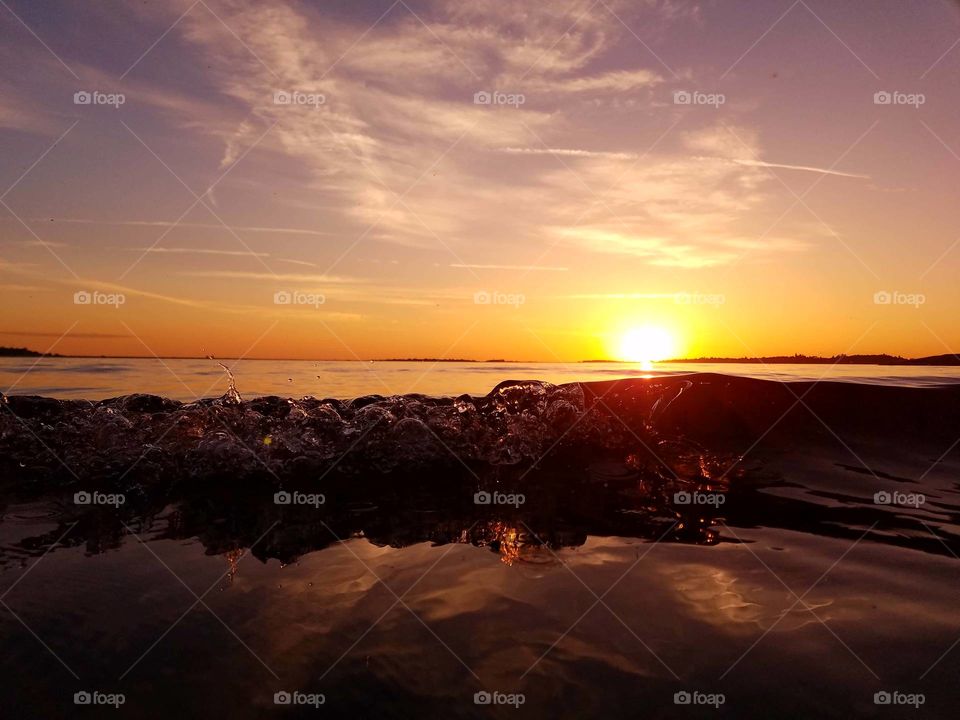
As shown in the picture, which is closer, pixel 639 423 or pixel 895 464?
pixel 895 464

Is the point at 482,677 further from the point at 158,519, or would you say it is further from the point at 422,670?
the point at 158,519

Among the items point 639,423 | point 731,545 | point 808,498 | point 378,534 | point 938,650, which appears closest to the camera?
point 938,650

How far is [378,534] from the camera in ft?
18.8

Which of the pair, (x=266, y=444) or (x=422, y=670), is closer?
(x=422, y=670)

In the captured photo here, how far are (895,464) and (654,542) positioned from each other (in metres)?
5.77

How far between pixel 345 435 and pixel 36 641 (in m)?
5.86

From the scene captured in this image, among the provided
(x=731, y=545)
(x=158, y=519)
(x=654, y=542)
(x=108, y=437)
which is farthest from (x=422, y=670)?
(x=108, y=437)

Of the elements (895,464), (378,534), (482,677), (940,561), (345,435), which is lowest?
(482,677)

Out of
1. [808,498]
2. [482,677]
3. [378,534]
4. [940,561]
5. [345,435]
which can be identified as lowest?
[482,677]

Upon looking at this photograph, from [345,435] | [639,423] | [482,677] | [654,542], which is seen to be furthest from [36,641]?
[639,423]

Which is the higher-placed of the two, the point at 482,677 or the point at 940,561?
the point at 940,561

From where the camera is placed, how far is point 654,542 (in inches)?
216

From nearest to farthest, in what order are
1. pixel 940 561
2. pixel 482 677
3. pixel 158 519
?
1. pixel 482 677
2. pixel 940 561
3. pixel 158 519

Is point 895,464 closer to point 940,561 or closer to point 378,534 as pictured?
point 940,561
